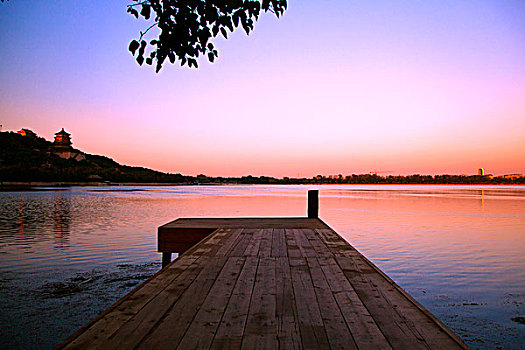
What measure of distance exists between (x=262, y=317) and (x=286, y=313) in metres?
0.21

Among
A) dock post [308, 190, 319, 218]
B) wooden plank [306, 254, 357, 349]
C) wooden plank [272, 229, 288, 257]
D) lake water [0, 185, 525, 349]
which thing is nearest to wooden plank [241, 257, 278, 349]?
wooden plank [306, 254, 357, 349]

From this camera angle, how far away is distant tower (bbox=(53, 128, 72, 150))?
162 m

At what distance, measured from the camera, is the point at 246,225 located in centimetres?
888

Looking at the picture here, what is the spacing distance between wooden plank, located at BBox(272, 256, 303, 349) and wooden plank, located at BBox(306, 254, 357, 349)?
8.5 inches

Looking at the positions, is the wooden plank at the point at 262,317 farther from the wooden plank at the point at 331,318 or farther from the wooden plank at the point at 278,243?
the wooden plank at the point at 278,243

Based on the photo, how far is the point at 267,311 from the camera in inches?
116

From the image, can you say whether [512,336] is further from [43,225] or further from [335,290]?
[43,225]

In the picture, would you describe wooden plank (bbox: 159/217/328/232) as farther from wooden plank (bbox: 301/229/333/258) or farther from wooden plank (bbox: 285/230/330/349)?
wooden plank (bbox: 285/230/330/349)

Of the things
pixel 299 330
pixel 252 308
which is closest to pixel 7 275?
pixel 252 308

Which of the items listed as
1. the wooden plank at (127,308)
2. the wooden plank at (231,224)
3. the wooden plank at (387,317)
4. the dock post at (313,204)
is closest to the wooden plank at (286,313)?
the wooden plank at (387,317)

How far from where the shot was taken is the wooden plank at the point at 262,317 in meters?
2.38

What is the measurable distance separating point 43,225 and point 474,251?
18.2 m

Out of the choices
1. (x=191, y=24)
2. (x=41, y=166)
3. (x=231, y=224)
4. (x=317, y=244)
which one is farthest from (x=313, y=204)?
(x=41, y=166)

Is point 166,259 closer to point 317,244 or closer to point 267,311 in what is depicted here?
point 317,244
